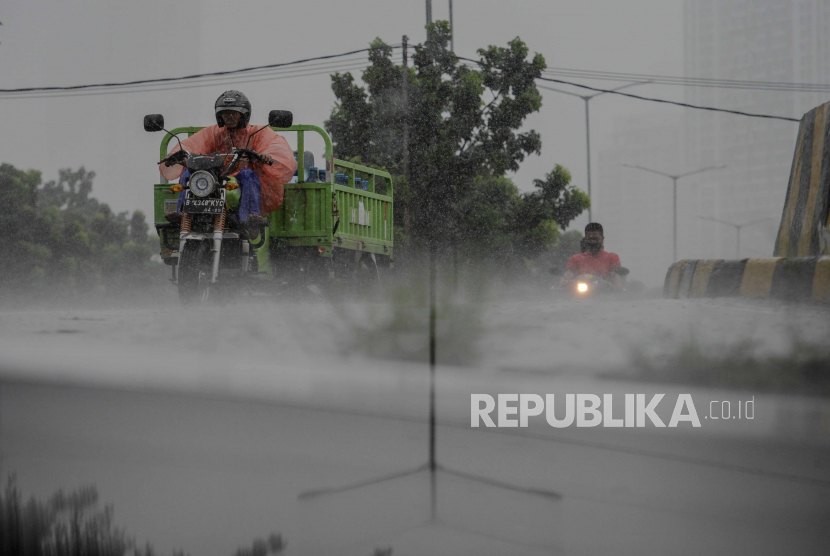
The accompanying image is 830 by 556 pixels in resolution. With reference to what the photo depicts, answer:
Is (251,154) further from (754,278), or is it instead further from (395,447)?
(395,447)

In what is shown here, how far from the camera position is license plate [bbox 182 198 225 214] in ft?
20.5

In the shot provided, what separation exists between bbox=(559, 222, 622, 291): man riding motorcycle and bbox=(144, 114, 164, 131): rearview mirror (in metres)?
3.68

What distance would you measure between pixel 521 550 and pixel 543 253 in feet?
93.0

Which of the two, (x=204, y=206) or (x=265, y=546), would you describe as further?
(x=204, y=206)

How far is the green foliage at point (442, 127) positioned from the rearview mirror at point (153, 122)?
19607mm

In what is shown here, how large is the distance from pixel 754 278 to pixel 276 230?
513 centimetres

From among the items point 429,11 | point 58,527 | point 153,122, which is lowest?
point 58,527

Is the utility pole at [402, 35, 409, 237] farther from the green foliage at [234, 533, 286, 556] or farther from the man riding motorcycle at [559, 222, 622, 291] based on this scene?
the green foliage at [234, 533, 286, 556]

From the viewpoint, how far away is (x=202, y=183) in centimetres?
625

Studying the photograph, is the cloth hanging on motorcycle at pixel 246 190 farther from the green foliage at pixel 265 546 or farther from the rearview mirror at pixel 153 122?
the green foliage at pixel 265 546

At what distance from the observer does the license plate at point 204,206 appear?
6238mm

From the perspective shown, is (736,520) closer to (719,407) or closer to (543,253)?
(719,407)

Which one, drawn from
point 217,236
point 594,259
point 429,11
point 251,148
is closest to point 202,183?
point 217,236

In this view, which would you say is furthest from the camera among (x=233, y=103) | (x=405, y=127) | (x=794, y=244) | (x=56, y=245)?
(x=56, y=245)
